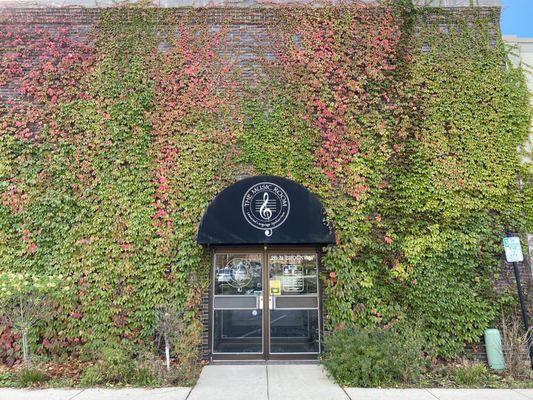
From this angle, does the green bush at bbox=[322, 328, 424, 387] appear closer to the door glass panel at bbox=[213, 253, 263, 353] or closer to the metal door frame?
the metal door frame

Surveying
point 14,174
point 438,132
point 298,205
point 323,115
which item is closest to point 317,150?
point 323,115

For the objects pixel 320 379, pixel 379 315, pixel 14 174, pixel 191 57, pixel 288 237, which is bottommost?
pixel 320 379

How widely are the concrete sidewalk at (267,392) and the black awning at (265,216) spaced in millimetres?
2521

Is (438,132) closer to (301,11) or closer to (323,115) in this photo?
(323,115)

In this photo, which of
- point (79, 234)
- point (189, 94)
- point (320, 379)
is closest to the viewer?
point (320, 379)

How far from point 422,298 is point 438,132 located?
12.3 ft

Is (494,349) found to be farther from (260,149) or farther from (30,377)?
(30,377)

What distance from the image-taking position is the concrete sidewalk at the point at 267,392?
5.75 meters

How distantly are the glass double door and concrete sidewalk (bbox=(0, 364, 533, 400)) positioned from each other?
1.30m

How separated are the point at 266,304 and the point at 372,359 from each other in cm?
255

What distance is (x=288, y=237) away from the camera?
7613 mm

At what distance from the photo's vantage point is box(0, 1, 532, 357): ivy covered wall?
7980mm

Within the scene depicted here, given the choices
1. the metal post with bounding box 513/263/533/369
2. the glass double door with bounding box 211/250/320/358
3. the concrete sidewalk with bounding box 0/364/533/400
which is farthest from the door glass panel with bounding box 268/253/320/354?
the metal post with bounding box 513/263/533/369

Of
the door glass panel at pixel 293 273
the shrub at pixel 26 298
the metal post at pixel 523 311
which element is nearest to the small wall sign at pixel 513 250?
the metal post at pixel 523 311
